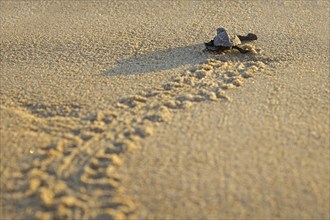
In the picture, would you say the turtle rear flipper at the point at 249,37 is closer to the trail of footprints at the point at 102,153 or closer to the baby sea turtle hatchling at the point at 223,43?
the baby sea turtle hatchling at the point at 223,43

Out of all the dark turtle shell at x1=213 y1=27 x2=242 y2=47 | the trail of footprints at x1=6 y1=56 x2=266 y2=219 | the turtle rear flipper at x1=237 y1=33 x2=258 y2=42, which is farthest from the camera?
the turtle rear flipper at x1=237 y1=33 x2=258 y2=42

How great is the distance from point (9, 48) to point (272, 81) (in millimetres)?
1429

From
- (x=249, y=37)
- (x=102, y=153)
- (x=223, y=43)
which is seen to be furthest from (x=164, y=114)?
(x=249, y=37)

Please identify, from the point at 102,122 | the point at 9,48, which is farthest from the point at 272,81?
the point at 9,48

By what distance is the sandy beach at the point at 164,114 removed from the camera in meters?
1.28

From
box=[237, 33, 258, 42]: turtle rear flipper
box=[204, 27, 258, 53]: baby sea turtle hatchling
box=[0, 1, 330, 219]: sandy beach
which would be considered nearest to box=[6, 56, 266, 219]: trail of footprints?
→ box=[0, 1, 330, 219]: sandy beach

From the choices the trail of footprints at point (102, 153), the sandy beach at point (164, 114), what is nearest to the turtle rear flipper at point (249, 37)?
the sandy beach at point (164, 114)

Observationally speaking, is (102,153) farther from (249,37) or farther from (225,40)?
(249,37)

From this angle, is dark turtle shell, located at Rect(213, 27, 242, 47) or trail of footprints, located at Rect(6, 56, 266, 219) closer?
trail of footprints, located at Rect(6, 56, 266, 219)

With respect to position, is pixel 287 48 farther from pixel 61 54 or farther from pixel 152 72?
pixel 61 54

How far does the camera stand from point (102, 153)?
143 cm

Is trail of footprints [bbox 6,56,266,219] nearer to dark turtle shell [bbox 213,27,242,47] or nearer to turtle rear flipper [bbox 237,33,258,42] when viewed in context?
dark turtle shell [bbox 213,27,242,47]

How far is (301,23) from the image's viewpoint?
2.32 m

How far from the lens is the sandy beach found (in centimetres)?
128
